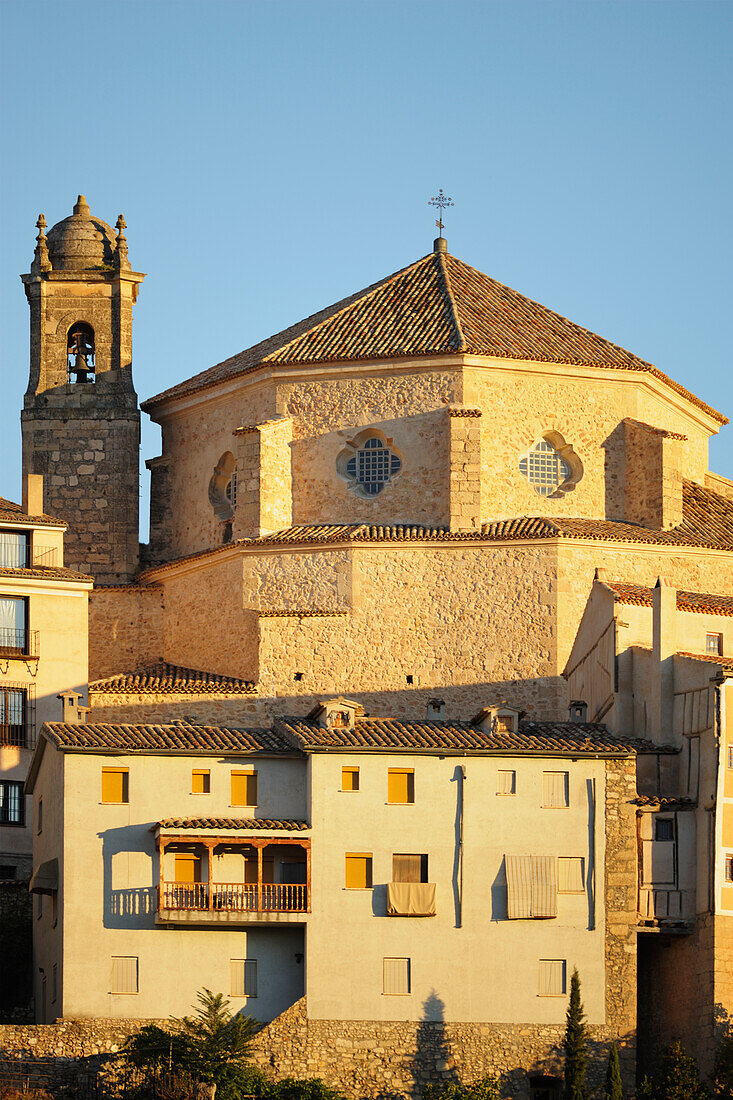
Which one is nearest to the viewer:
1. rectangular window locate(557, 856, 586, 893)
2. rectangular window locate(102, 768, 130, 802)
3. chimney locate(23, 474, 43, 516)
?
rectangular window locate(557, 856, 586, 893)

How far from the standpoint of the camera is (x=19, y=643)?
51.9 m

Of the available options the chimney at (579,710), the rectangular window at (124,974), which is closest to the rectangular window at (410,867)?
the rectangular window at (124,974)

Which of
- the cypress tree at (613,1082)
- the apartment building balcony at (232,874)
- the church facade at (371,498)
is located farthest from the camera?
the church facade at (371,498)

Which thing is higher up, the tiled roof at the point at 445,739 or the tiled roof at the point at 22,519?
the tiled roof at the point at 22,519

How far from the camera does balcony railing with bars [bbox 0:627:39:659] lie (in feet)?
169

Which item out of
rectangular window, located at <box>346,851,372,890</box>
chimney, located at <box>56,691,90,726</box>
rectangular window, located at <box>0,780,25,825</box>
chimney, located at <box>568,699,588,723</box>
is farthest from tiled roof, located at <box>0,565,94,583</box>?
rectangular window, located at <box>346,851,372,890</box>

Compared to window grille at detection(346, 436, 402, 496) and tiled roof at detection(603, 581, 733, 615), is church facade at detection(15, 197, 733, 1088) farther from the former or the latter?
tiled roof at detection(603, 581, 733, 615)

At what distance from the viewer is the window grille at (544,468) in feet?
184

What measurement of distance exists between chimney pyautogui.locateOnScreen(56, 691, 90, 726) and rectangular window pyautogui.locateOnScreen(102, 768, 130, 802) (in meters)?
4.17

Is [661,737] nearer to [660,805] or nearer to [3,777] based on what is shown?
[660,805]

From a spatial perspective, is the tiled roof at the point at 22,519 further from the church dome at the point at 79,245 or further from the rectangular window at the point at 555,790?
the rectangular window at the point at 555,790

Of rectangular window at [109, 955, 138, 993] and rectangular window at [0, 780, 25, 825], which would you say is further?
rectangular window at [0, 780, 25, 825]

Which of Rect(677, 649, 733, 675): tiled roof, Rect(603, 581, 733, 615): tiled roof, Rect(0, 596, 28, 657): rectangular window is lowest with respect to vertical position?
Rect(677, 649, 733, 675): tiled roof

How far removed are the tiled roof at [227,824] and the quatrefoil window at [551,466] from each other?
14939 millimetres
